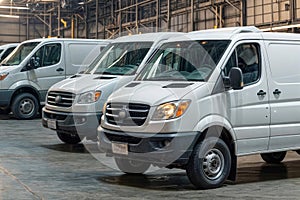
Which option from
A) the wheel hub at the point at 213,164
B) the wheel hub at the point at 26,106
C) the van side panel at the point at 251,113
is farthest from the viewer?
the wheel hub at the point at 26,106

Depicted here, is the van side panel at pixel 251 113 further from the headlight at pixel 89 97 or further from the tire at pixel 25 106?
the tire at pixel 25 106

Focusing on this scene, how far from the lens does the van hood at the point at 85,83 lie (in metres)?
8.96

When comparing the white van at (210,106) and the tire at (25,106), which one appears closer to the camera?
the white van at (210,106)

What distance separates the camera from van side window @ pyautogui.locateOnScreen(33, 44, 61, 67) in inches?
545

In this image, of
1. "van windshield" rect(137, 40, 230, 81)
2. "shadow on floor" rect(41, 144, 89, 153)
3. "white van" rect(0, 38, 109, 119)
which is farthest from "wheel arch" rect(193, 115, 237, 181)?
"white van" rect(0, 38, 109, 119)

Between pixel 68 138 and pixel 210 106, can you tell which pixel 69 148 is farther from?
pixel 210 106

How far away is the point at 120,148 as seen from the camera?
627 centimetres

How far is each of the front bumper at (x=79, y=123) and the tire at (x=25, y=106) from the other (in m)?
5.34

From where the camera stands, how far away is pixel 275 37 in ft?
22.6


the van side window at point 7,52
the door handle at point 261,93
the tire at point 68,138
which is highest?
the van side window at point 7,52

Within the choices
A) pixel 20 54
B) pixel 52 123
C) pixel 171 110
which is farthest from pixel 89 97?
pixel 20 54

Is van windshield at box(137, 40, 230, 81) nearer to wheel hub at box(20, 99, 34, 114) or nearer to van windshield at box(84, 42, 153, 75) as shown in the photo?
van windshield at box(84, 42, 153, 75)

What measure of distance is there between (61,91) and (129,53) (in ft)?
4.74

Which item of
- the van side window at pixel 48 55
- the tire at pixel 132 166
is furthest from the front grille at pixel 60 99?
the van side window at pixel 48 55
